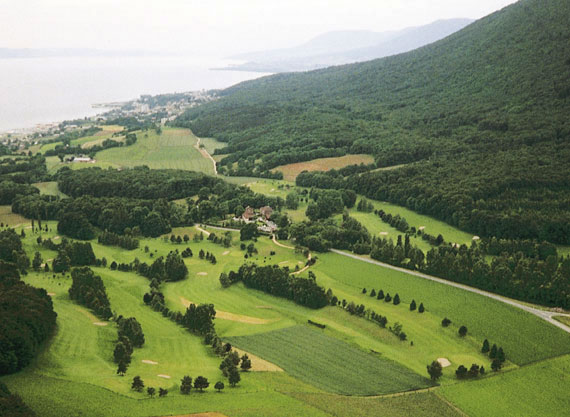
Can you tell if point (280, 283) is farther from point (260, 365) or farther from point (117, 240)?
point (117, 240)

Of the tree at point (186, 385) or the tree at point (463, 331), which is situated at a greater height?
the tree at point (186, 385)

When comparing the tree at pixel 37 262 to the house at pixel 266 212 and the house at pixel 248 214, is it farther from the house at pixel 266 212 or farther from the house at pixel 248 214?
the house at pixel 266 212

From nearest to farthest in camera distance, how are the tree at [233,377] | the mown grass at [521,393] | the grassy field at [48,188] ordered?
1. the mown grass at [521,393]
2. the tree at [233,377]
3. the grassy field at [48,188]

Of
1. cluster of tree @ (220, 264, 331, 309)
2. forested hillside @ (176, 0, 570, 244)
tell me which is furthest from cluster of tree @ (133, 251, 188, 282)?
forested hillside @ (176, 0, 570, 244)

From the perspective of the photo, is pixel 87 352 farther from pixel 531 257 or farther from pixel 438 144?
pixel 438 144

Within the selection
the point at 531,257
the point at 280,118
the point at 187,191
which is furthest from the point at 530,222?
the point at 280,118

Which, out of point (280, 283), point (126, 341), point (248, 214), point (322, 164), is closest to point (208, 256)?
point (280, 283)

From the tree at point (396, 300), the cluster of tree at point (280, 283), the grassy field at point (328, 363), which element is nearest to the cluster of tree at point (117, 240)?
the cluster of tree at point (280, 283)
